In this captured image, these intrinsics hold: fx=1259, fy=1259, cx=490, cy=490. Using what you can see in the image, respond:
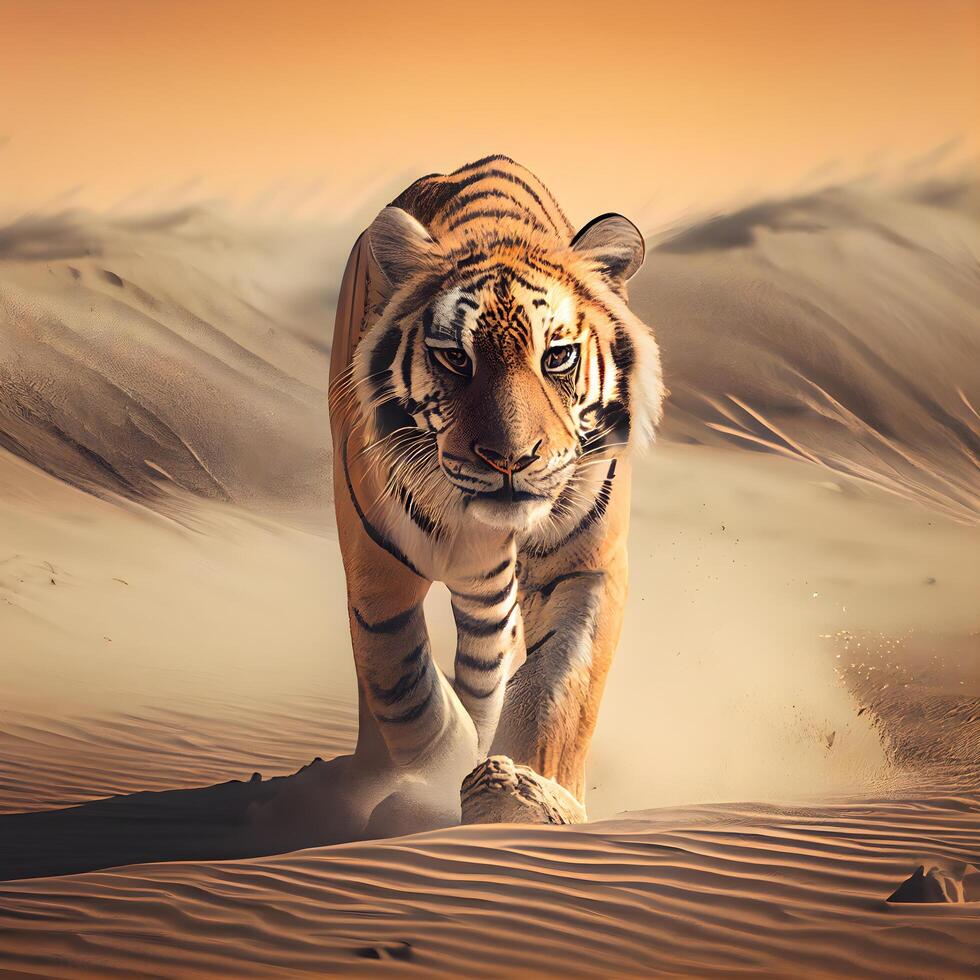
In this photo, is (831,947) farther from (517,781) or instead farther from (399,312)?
(399,312)

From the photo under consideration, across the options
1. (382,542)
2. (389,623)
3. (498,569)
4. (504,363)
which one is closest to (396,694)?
Result: (389,623)

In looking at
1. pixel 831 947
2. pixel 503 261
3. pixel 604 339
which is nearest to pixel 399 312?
pixel 503 261

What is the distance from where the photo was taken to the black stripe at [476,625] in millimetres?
3488

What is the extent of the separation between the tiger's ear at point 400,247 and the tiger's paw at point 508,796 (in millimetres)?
1106

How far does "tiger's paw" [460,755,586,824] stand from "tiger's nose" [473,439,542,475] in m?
0.59

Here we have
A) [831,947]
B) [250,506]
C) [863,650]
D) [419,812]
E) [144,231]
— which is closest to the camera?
[831,947]

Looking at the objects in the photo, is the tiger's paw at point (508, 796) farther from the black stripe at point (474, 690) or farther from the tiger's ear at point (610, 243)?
the tiger's ear at point (610, 243)

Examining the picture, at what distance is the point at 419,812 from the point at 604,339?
1251 millimetres

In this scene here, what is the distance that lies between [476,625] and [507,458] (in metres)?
1.07

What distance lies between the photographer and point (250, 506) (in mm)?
8633

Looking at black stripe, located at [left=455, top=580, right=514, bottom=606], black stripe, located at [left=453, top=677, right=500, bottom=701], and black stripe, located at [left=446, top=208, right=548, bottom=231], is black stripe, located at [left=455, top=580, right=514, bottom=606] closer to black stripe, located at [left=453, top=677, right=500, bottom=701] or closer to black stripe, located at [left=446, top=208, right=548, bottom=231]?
black stripe, located at [left=453, top=677, right=500, bottom=701]

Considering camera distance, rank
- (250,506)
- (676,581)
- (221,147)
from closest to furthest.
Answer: (676,581) < (250,506) < (221,147)

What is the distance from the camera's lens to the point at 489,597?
135 inches

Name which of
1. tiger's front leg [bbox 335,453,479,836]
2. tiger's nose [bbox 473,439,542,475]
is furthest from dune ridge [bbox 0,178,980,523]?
tiger's nose [bbox 473,439,542,475]
